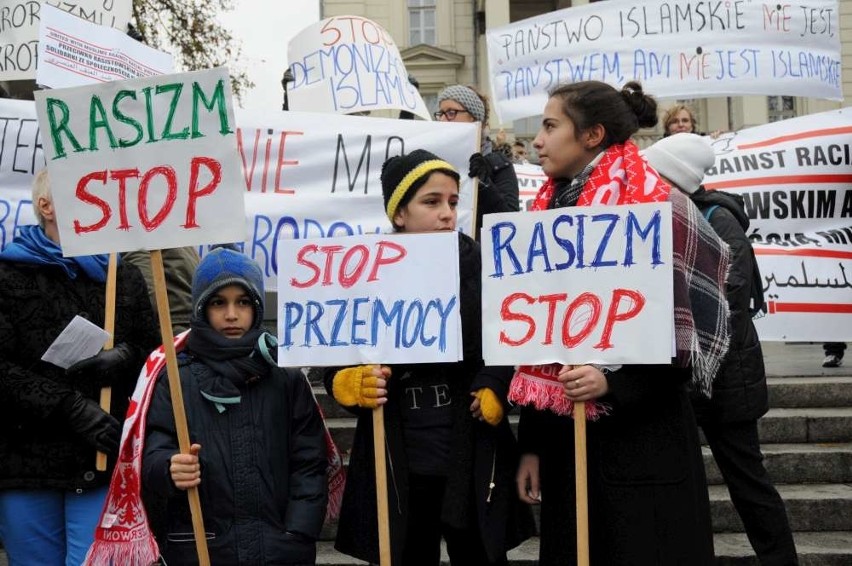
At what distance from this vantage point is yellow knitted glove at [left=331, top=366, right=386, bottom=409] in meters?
3.04

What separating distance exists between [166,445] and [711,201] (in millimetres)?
2456

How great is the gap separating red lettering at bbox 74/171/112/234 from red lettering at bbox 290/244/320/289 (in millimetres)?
583

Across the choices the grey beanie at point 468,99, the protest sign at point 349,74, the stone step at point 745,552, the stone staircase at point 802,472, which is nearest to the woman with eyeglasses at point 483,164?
the grey beanie at point 468,99

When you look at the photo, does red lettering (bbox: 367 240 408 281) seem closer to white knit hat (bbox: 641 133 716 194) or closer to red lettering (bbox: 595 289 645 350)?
red lettering (bbox: 595 289 645 350)

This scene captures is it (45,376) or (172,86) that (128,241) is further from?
(45,376)

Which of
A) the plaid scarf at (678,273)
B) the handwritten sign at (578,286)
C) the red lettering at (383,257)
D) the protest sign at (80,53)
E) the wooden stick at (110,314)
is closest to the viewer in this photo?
the handwritten sign at (578,286)

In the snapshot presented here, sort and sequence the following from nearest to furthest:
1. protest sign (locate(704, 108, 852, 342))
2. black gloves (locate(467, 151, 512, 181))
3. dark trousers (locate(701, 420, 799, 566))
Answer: dark trousers (locate(701, 420, 799, 566)) → black gloves (locate(467, 151, 512, 181)) → protest sign (locate(704, 108, 852, 342))

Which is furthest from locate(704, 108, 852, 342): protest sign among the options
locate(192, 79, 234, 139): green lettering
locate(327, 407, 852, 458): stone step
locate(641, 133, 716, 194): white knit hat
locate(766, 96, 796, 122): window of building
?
locate(766, 96, 796, 122): window of building

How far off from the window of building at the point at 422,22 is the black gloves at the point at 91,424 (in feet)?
101

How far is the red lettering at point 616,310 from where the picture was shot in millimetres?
2750

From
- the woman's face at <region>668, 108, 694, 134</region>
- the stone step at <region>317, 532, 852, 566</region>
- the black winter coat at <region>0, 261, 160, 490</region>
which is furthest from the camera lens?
the woman's face at <region>668, 108, 694, 134</region>

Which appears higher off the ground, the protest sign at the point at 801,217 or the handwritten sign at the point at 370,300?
the protest sign at the point at 801,217

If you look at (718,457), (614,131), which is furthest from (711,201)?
(614,131)

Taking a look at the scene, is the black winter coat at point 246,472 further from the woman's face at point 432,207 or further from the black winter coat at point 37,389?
the woman's face at point 432,207
